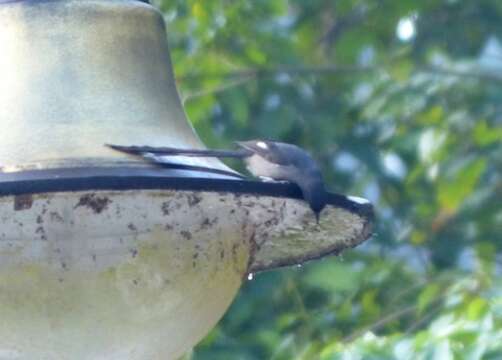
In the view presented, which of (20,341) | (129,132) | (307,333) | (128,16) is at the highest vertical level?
(128,16)

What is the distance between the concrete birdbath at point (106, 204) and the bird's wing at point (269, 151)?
30cm

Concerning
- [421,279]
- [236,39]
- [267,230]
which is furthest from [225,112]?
[267,230]

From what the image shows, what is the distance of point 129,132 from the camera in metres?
2.25

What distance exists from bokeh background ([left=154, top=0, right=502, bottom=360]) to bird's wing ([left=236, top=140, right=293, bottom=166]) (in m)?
1.45

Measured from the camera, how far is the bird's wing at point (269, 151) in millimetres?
2761

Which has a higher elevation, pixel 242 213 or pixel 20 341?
pixel 242 213

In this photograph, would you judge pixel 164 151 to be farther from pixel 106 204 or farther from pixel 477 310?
pixel 477 310

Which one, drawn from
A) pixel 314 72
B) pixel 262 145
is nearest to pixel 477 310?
pixel 262 145

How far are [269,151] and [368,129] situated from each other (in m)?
3.29

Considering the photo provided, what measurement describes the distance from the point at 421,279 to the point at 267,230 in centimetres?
300

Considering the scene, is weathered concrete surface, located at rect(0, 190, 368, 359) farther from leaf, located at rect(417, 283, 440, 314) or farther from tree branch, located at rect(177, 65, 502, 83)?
tree branch, located at rect(177, 65, 502, 83)

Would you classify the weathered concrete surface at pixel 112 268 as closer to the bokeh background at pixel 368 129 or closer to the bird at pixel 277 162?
the bird at pixel 277 162

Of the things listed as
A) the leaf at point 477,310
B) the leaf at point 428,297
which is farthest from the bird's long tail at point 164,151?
the leaf at point 428,297

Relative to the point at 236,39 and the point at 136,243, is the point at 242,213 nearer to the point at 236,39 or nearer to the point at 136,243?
the point at 136,243
